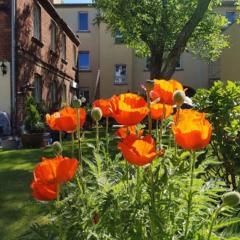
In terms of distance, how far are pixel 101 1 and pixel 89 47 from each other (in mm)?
11085

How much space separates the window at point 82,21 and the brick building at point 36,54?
7857mm

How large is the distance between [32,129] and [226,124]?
990cm

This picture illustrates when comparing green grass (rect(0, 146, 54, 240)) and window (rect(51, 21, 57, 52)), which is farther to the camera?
window (rect(51, 21, 57, 52))

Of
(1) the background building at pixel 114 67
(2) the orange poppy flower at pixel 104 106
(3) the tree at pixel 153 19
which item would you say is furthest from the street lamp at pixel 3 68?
(1) the background building at pixel 114 67

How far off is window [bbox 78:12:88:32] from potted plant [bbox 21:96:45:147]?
22820 millimetres

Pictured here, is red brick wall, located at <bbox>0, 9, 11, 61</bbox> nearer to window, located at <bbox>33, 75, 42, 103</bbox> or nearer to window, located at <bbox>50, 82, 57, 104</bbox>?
window, located at <bbox>33, 75, 42, 103</bbox>

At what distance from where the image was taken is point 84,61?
117ft

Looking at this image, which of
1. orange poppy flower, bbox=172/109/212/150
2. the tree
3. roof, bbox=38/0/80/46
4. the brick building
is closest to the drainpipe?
the brick building

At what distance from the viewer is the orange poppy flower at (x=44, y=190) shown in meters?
1.81

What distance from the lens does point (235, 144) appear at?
4508mm

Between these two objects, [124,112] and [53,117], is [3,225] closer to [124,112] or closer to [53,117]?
[53,117]

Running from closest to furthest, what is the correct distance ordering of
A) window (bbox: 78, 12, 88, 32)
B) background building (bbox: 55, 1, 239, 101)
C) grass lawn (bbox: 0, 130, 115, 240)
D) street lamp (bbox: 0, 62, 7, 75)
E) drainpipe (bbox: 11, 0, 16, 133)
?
grass lawn (bbox: 0, 130, 115, 240)
street lamp (bbox: 0, 62, 7, 75)
drainpipe (bbox: 11, 0, 16, 133)
background building (bbox: 55, 1, 239, 101)
window (bbox: 78, 12, 88, 32)

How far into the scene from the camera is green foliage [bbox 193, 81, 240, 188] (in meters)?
4.47

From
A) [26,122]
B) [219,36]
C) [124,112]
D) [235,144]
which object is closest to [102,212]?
[124,112]
